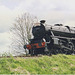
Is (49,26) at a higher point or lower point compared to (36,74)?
higher

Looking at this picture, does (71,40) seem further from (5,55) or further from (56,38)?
(5,55)

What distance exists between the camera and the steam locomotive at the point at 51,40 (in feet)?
46.0

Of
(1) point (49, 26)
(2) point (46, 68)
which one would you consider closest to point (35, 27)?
(1) point (49, 26)

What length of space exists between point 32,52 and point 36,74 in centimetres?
788

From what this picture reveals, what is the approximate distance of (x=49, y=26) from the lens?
14672mm

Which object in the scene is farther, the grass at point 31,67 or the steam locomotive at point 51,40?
the steam locomotive at point 51,40

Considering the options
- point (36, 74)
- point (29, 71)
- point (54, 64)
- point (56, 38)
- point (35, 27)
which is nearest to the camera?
point (36, 74)

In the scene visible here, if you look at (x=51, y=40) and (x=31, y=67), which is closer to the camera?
(x=31, y=67)

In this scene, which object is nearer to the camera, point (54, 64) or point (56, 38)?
point (54, 64)

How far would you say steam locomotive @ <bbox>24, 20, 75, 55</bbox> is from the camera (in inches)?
551

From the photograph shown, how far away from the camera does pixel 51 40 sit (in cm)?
1420

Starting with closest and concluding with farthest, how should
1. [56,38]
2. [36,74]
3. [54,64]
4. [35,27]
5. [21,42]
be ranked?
[36,74]
[54,64]
[56,38]
[35,27]
[21,42]

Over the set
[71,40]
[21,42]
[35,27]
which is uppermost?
[35,27]

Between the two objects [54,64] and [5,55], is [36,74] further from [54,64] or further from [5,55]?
[5,55]
